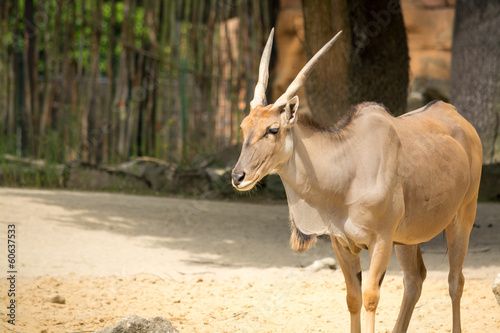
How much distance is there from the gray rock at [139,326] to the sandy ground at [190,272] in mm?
607

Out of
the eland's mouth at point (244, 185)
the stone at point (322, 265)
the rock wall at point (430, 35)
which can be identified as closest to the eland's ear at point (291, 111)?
the eland's mouth at point (244, 185)

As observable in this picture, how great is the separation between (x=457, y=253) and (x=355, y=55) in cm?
319

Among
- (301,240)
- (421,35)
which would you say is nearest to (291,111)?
(301,240)

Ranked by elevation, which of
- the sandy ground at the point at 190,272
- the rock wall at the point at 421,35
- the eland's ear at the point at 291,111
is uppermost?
the rock wall at the point at 421,35

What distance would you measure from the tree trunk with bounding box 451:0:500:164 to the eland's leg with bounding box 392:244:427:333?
15.2ft

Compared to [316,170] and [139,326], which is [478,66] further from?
[139,326]

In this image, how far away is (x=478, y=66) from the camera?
8.01 m

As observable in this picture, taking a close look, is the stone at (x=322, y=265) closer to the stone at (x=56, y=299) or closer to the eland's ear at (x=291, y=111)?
the stone at (x=56, y=299)

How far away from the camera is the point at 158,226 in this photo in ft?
23.6

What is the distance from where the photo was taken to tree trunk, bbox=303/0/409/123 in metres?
6.55

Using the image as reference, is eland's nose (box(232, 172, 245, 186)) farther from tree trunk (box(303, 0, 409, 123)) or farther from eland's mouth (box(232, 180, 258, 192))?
tree trunk (box(303, 0, 409, 123))

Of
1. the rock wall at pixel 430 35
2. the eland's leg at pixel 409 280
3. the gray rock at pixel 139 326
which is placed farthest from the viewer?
the rock wall at pixel 430 35

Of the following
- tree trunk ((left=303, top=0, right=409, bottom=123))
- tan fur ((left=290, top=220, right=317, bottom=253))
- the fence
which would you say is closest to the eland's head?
tan fur ((left=290, top=220, right=317, bottom=253))

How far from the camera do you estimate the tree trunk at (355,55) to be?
655 centimetres
